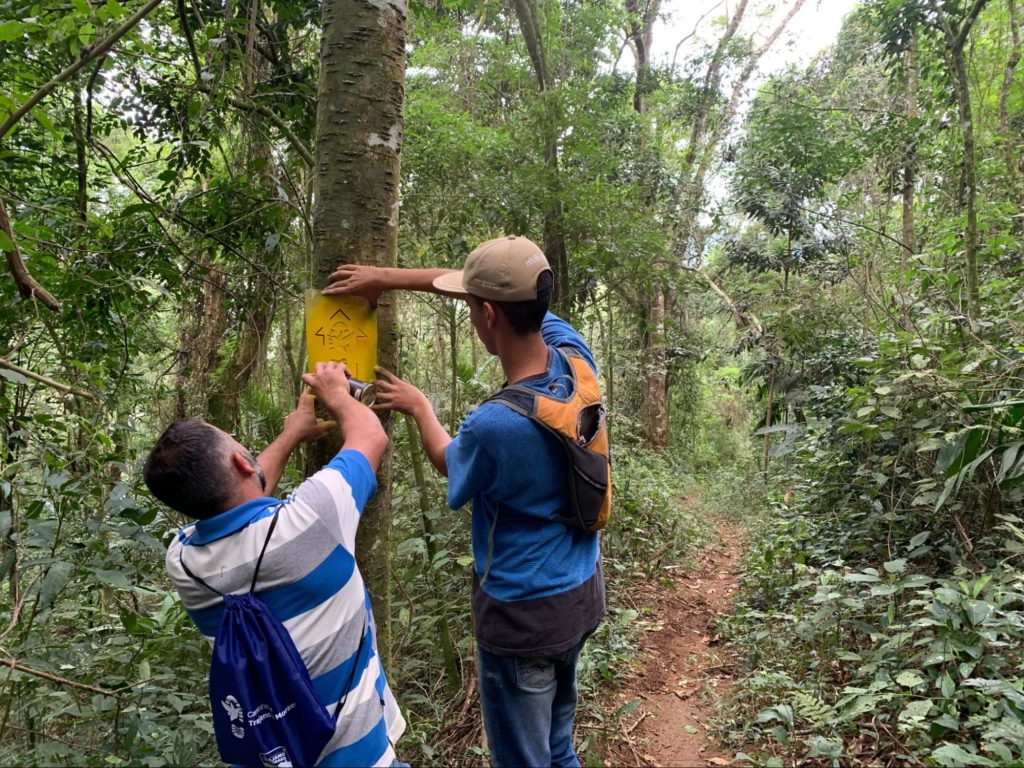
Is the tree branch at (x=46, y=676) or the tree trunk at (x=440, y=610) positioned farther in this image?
the tree trunk at (x=440, y=610)

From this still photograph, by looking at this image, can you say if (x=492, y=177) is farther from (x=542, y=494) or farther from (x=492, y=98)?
(x=542, y=494)

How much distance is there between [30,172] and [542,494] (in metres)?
4.05

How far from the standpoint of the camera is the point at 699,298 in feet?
47.4

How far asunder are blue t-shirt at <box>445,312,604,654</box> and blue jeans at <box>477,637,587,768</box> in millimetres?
77

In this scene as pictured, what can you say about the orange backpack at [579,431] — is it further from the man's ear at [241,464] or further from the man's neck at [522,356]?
the man's ear at [241,464]

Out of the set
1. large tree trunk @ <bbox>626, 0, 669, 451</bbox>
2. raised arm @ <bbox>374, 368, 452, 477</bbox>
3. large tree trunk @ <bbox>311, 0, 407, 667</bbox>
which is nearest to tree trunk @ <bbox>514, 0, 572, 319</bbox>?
large tree trunk @ <bbox>311, 0, 407, 667</bbox>

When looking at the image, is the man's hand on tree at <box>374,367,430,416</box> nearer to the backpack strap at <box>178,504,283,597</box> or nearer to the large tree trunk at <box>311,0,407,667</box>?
the large tree trunk at <box>311,0,407,667</box>

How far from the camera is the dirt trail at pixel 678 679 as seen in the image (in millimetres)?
3438

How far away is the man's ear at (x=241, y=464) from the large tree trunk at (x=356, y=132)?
1.35 ft

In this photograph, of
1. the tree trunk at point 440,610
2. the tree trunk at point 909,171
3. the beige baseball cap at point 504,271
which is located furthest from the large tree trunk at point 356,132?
the tree trunk at point 909,171

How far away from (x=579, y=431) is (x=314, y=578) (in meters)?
0.85

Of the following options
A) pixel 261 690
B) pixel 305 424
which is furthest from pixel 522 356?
pixel 261 690

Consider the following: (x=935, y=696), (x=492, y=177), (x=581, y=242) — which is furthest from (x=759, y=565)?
(x=492, y=177)

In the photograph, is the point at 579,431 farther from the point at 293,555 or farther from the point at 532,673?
the point at 293,555
